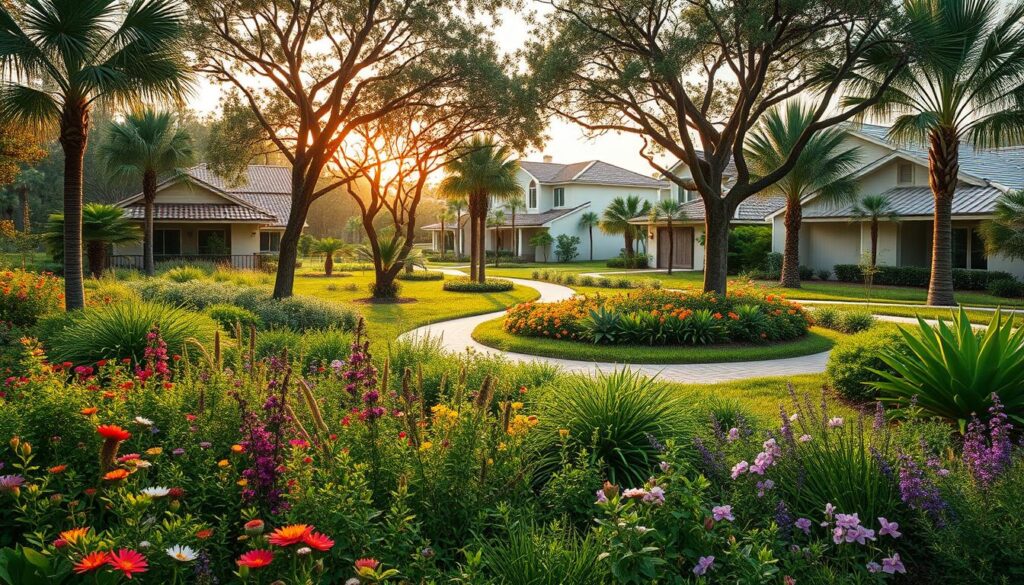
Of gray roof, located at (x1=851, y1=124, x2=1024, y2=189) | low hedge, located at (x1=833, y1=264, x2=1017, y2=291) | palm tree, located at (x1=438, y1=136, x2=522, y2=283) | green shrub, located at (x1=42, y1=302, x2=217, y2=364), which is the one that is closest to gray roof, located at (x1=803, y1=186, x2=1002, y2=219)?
gray roof, located at (x1=851, y1=124, x2=1024, y2=189)

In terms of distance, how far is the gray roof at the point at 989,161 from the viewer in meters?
26.9

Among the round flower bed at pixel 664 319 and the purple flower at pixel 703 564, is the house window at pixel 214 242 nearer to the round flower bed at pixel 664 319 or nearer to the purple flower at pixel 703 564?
the round flower bed at pixel 664 319

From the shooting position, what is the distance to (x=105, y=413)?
3979 mm

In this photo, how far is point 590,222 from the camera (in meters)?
50.5

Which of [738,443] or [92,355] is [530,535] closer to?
[738,443]

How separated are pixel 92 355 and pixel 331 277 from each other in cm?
2687

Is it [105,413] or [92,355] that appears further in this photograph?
[92,355]

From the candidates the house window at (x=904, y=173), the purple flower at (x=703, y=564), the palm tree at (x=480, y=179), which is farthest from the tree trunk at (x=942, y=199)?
the purple flower at (x=703, y=564)

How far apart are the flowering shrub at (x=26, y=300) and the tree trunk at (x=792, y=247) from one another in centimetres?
2469

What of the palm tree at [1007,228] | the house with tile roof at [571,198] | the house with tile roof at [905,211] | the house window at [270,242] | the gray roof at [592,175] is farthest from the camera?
the gray roof at [592,175]

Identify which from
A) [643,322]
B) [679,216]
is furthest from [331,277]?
[643,322]

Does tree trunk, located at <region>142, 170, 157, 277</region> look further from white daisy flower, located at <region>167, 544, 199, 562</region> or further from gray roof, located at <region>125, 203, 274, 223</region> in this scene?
white daisy flower, located at <region>167, 544, 199, 562</region>

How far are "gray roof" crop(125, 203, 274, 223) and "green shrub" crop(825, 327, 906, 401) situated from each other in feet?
93.3

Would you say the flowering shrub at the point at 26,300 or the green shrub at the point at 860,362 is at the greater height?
the flowering shrub at the point at 26,300
